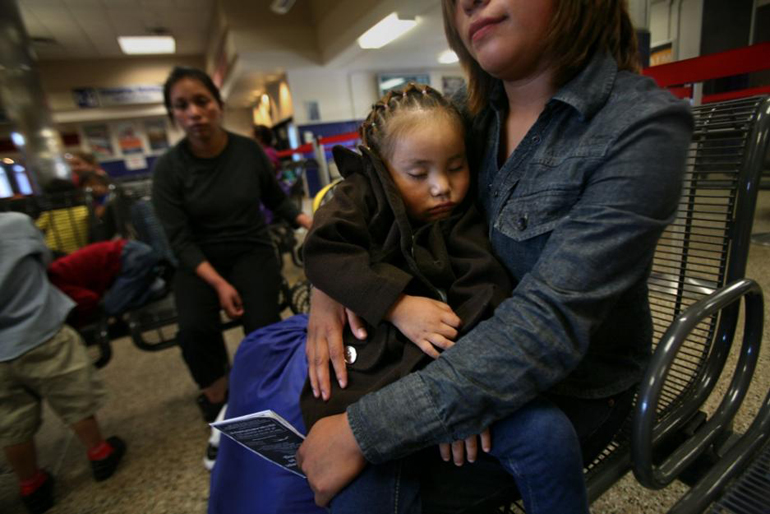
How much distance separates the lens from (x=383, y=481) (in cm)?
61

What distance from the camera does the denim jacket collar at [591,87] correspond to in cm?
64

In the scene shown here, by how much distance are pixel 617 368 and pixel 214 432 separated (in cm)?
153

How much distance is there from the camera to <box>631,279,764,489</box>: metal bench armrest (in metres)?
0.58

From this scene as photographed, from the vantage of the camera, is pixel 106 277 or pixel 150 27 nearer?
pixel 106 277

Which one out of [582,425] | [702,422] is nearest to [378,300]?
[582,425]

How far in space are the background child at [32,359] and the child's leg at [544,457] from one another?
1.60 meters

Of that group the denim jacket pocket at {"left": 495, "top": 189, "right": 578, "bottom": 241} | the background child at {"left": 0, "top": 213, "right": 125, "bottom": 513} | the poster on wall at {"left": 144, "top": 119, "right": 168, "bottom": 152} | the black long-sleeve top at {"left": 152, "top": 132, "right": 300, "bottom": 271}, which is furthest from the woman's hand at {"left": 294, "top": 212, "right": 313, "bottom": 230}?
the poster on wall at {"left": 144, "top": 119, "right": 168, "bottom": 152}

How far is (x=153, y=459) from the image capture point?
1693 millimetres

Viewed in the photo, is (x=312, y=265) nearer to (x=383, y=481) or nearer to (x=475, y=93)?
(x=383, y=481)

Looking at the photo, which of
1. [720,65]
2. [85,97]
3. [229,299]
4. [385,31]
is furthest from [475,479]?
[85,97]

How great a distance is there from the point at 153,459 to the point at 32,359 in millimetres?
641

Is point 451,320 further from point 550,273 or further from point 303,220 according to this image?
point 303,220

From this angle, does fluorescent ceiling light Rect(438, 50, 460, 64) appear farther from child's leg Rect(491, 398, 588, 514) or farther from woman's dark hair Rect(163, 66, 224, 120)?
child's leg Rect(491, 398, 588, 514)

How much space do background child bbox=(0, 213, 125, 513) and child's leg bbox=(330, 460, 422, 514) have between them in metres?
1.38
